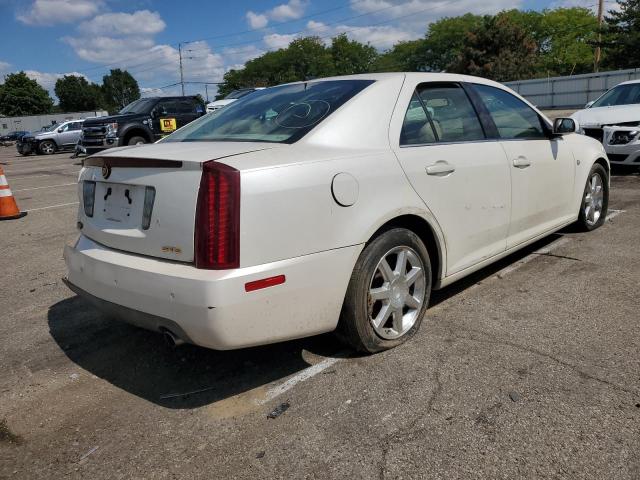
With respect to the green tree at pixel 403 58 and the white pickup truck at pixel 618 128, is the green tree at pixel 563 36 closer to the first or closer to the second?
the green tree at pixel 403 58

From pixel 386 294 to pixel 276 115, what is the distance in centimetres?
125

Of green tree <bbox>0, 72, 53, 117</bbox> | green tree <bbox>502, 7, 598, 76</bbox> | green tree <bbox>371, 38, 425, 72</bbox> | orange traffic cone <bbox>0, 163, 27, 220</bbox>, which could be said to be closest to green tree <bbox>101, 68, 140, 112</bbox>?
green tree <bbox>0, 72, 53, 117</bbox>

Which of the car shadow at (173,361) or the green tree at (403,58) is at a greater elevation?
the green tree at (403,58)

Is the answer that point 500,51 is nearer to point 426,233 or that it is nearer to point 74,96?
point 426,233

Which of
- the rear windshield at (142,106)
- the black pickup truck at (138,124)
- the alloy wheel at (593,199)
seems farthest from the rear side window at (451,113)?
the rear windshield at (142,106)

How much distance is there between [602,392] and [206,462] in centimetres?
190

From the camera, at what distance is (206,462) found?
89.9 inches

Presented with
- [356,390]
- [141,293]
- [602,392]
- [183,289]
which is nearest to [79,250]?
[141,293]

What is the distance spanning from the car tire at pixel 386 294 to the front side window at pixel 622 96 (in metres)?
8.52

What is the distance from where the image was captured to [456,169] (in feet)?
11.2

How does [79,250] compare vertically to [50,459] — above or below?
above

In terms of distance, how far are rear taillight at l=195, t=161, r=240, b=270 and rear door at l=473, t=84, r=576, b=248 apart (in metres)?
2.32

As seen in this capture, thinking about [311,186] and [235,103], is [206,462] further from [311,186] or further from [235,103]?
[235,103]

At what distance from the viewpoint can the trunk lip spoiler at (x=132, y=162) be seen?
259 centimetres
